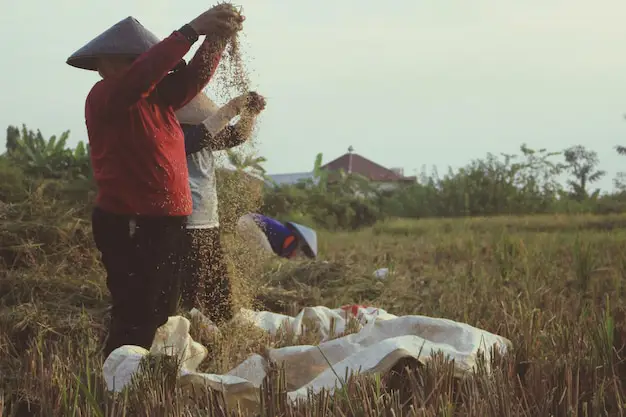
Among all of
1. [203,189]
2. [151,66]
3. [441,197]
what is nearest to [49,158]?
[203,189]

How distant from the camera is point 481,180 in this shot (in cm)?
1120

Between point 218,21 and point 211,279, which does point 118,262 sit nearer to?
point 211,279

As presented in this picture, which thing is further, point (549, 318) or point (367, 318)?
point (367, 318)

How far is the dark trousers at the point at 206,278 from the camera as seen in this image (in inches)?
102

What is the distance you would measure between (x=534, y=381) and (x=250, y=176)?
1.52 meters

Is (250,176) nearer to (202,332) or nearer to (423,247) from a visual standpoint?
(202,332)

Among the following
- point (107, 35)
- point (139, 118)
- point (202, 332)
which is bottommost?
point (202, 332)

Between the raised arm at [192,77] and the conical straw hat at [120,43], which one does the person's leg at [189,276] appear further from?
the conical straw hat at [120,43]

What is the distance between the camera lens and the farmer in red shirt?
2.11m

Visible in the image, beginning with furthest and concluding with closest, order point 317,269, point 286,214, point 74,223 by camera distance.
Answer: point 286,214
point 317,269
point 74,223

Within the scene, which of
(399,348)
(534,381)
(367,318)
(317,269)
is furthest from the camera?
(317,269)

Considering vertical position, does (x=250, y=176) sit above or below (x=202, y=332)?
above

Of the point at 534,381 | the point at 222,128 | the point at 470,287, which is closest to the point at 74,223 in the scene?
the point at 222,128

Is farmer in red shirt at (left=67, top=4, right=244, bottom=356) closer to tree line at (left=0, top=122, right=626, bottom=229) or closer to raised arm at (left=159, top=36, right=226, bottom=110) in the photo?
raised arm at (left=159, top=36, right=226, bottom=110)
